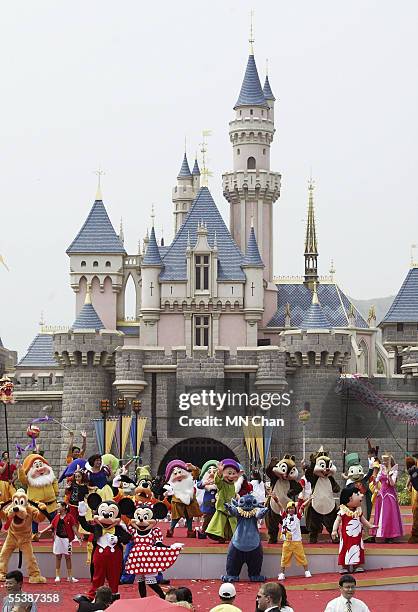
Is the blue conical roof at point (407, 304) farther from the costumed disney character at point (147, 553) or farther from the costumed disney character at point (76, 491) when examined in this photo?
the costumed disney character at point (147, 553)

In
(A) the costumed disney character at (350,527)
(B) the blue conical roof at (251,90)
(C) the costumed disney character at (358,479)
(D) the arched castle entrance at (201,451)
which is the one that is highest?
(B) the blue conical roof at (251,90)

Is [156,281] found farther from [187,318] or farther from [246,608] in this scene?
[246,608]

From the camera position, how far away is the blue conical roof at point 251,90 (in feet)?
196

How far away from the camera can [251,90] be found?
197 ft

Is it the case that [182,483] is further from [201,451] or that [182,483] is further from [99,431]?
Answer: [201,451]

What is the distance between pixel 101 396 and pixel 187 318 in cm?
396

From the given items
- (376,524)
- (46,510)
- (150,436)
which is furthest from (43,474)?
(150,436)

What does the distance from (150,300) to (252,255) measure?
367 cm

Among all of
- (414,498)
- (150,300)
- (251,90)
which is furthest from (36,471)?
(251,90)

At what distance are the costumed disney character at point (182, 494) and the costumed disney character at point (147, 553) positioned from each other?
4789 millimetres

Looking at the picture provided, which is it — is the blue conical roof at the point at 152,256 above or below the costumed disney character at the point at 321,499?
above

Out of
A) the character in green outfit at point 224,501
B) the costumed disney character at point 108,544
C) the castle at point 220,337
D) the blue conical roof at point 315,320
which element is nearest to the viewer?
the costumed disney character at point 108,544

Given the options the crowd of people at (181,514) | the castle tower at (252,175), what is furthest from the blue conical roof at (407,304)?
the crowd of people at (181,514)

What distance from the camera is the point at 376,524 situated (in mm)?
21500
